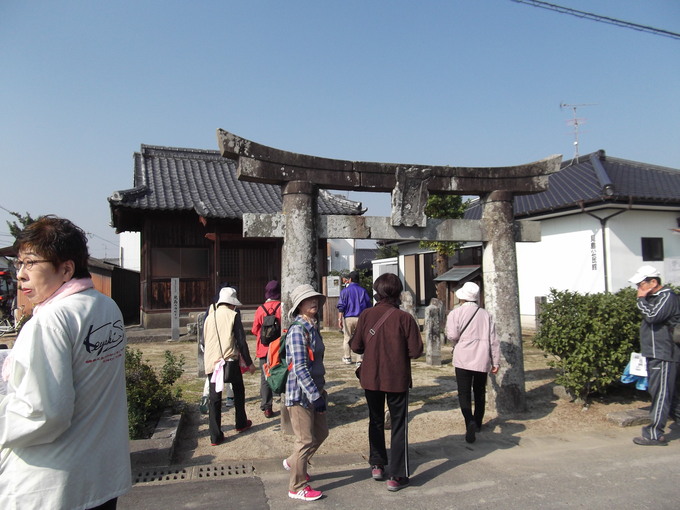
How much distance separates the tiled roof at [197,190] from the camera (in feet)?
50.0

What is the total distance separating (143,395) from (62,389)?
407 cm

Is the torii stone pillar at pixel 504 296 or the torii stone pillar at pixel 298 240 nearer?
the torii stone pillar at pixel 298 240

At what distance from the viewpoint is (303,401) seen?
4.04m

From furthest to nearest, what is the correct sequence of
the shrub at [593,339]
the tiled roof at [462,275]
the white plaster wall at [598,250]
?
the tiled roof at [462,275]
the white plaster wall at [598,250]
the shrub at [593,339]

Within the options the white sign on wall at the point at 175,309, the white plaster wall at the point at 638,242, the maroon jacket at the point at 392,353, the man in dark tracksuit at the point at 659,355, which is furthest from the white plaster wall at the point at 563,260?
the maroon jacket at the point at 392,353

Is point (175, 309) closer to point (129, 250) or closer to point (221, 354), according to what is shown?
point (221, 354)

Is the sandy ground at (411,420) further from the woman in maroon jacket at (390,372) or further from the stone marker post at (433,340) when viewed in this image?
the stone marker post at (433,340)

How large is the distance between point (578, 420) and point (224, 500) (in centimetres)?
467

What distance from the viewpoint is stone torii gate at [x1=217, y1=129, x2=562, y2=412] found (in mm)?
6012

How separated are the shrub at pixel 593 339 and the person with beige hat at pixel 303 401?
13.2 ft

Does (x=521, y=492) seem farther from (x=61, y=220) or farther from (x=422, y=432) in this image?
(x=61, y=220)

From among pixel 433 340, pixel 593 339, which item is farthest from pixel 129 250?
pixel 593 339

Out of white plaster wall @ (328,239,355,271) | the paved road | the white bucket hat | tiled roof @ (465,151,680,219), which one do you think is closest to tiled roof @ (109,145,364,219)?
tiled roof @ (465,151,680,219)

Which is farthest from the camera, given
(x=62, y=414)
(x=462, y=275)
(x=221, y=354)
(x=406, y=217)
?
(x=462, y=275)
